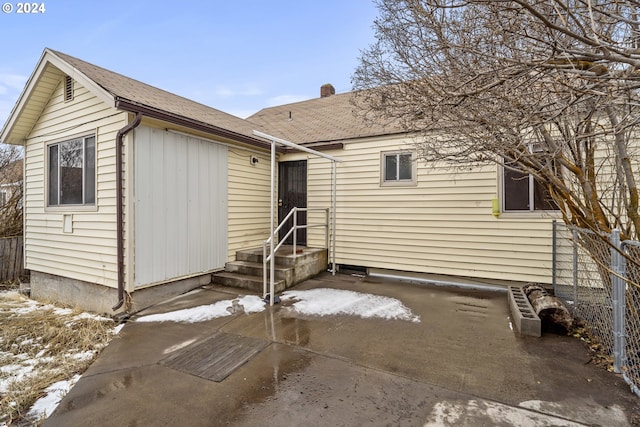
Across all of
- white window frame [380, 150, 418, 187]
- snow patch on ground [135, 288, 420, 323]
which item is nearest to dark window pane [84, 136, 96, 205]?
snow patch on ground [135, 288, 420, 323]

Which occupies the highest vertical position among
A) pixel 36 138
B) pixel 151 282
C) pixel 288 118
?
pixel 288 118

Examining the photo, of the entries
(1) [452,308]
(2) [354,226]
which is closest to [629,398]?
(1) [452,308]

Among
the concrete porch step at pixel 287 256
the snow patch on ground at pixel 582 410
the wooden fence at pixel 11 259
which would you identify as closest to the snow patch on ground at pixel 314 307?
the concrete porch step at pixel 287 256

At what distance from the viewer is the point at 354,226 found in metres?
6.77

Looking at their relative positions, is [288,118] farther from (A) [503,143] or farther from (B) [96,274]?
(A) [503,143]

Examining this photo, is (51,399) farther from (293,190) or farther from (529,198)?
(529,198)

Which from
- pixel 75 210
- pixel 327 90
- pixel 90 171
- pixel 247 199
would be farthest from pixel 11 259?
pixel 327 90

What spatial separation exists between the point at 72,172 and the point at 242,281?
3618mm

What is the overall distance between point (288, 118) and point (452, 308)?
7071 mm

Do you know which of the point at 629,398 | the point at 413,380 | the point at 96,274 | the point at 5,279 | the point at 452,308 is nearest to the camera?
the point at 629,398

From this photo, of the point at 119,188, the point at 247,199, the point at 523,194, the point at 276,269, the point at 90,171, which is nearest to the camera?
the point at 119,188

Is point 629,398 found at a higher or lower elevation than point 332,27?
lower

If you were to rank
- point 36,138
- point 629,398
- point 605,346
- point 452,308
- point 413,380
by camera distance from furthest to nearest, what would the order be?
point 36,138 → point 452,308 → point 605,346 → point 413,380 → point 629,398

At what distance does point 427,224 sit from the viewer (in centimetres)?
606
